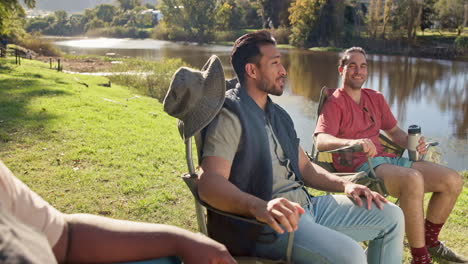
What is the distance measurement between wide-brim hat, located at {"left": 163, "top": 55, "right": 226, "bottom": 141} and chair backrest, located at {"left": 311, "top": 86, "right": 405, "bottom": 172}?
122cm

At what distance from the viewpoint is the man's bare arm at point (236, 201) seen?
145cm

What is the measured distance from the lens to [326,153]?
117 inches

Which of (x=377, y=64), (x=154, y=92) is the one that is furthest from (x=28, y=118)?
(x=377, y=64)

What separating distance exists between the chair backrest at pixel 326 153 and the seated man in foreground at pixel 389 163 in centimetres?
5

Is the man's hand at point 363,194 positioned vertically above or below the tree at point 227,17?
below

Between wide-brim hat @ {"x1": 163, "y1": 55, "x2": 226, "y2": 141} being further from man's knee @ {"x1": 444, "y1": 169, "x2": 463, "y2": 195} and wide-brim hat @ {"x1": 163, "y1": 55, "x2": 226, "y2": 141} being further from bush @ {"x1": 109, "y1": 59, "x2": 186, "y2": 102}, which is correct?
bush @ {"x1": 109, "y1": 59, "x2": 186, "y2": 102}

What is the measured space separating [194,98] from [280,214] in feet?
2.06

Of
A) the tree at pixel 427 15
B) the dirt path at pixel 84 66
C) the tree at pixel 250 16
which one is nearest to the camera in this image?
the dirt path at pixel 84 66

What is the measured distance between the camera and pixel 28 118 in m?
6.36

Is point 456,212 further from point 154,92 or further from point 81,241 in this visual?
point 154,92

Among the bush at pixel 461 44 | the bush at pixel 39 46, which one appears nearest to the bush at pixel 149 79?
the bush at pixel 39 46

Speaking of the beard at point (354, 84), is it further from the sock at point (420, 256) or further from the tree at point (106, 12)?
the tree at point (106, 12)

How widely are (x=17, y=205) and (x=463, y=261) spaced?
104 inches

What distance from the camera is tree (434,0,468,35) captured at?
34172 mm
